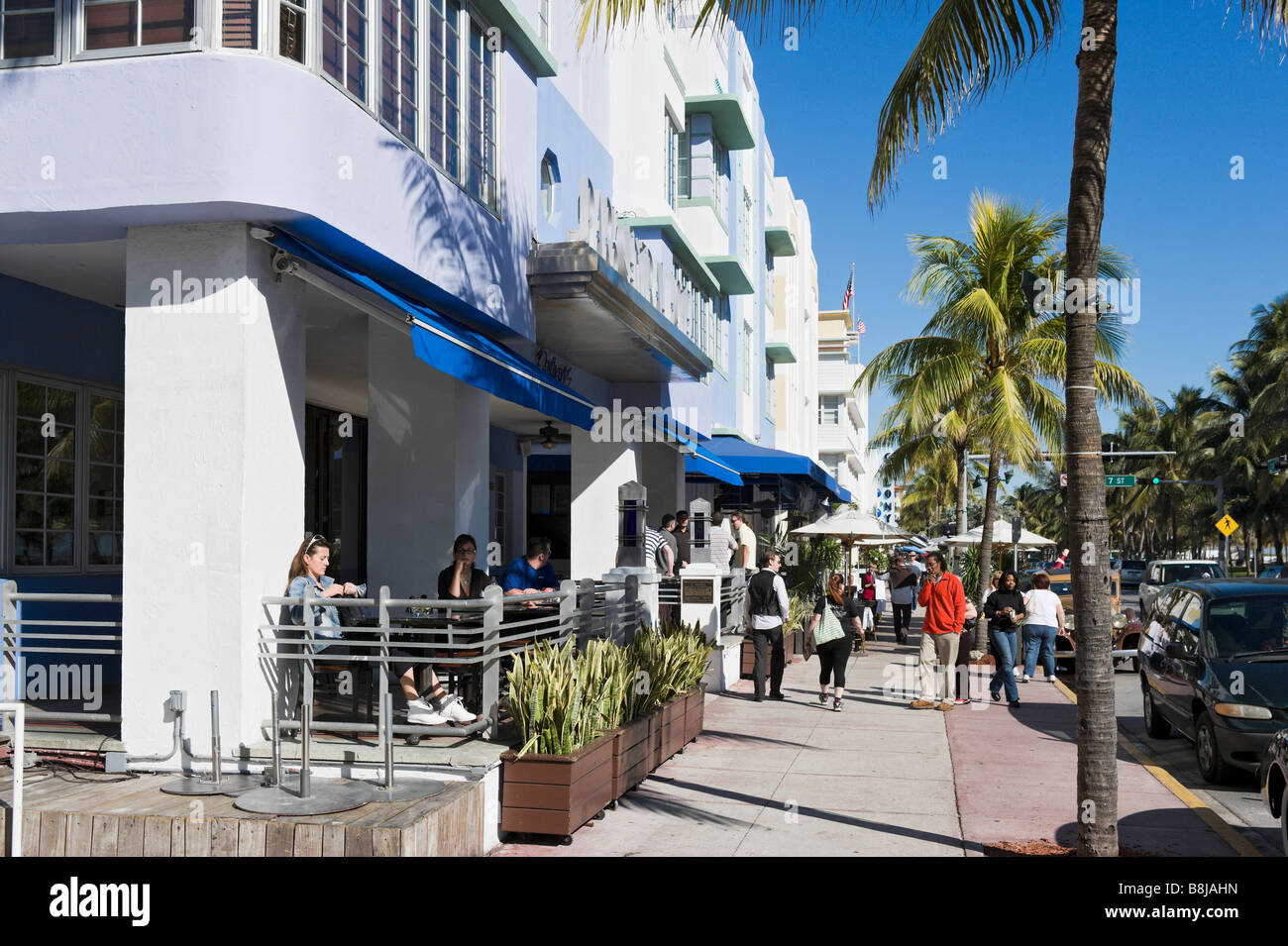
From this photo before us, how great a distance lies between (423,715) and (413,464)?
12.1 feet

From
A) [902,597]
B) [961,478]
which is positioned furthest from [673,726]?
[961,478]

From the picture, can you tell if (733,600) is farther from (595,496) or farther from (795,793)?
Answer: (795,793)

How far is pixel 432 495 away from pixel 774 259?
27289 millimetres

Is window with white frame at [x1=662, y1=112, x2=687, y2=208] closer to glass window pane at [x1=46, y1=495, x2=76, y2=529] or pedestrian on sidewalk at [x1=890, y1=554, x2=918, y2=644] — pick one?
pedestrian on sidewalk at [x1=890, y1=554, x2=918, y2=644]

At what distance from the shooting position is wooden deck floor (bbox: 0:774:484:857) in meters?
5.82

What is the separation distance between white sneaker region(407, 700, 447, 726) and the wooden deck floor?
3.87 ft

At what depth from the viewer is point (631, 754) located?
8172mm

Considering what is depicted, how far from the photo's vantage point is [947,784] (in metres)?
9.22

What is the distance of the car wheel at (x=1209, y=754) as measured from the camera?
9.45 metres

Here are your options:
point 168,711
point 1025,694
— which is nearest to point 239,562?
point 168,711

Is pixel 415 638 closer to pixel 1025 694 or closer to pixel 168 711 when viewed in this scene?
pixel 168 711

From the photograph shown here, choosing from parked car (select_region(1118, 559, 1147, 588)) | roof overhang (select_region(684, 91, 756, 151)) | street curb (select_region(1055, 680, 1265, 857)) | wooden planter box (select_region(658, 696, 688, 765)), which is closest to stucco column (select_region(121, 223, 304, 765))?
wooden planter box (select_region(658, 696, 688, 765))

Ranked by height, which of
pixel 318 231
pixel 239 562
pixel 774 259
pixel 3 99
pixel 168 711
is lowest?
pixel 168 711

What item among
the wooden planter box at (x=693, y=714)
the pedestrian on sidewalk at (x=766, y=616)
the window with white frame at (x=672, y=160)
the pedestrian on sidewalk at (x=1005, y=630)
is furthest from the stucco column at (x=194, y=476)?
the window with white frame at (x=672, y=160)
